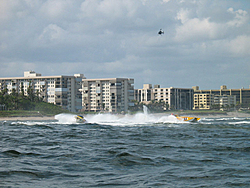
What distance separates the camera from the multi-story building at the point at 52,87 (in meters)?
173

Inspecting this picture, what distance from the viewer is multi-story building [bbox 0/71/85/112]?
173m

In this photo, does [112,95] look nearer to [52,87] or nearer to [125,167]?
[52,87]

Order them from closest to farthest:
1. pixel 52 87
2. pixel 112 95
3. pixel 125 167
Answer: pixel 125 167
pixel 52 87
pixel 112 95

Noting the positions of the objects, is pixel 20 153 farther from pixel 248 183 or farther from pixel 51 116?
pixel 51 116

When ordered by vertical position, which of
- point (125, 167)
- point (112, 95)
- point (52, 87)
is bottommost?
point (125, 167)

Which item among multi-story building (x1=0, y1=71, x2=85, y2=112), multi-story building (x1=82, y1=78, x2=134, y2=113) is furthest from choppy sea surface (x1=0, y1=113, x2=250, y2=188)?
multi-story building (x1=82, y1=78, x2=134, y2=113)

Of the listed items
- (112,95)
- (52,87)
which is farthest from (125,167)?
(112,95)

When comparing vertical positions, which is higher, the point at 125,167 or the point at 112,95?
the point at 112,95

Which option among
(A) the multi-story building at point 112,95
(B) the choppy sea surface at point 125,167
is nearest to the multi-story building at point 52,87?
Answer: (A) the multi-story building at point 112,95

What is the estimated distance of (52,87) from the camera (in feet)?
576

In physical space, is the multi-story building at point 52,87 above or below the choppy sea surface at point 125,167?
above

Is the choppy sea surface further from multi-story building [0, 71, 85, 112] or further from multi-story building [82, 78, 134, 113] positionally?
multi-story building [82, 78, 134, 113]

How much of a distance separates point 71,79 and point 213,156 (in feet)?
510

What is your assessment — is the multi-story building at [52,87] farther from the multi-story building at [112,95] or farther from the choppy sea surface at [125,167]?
the choppy sea surface at [125,167]
